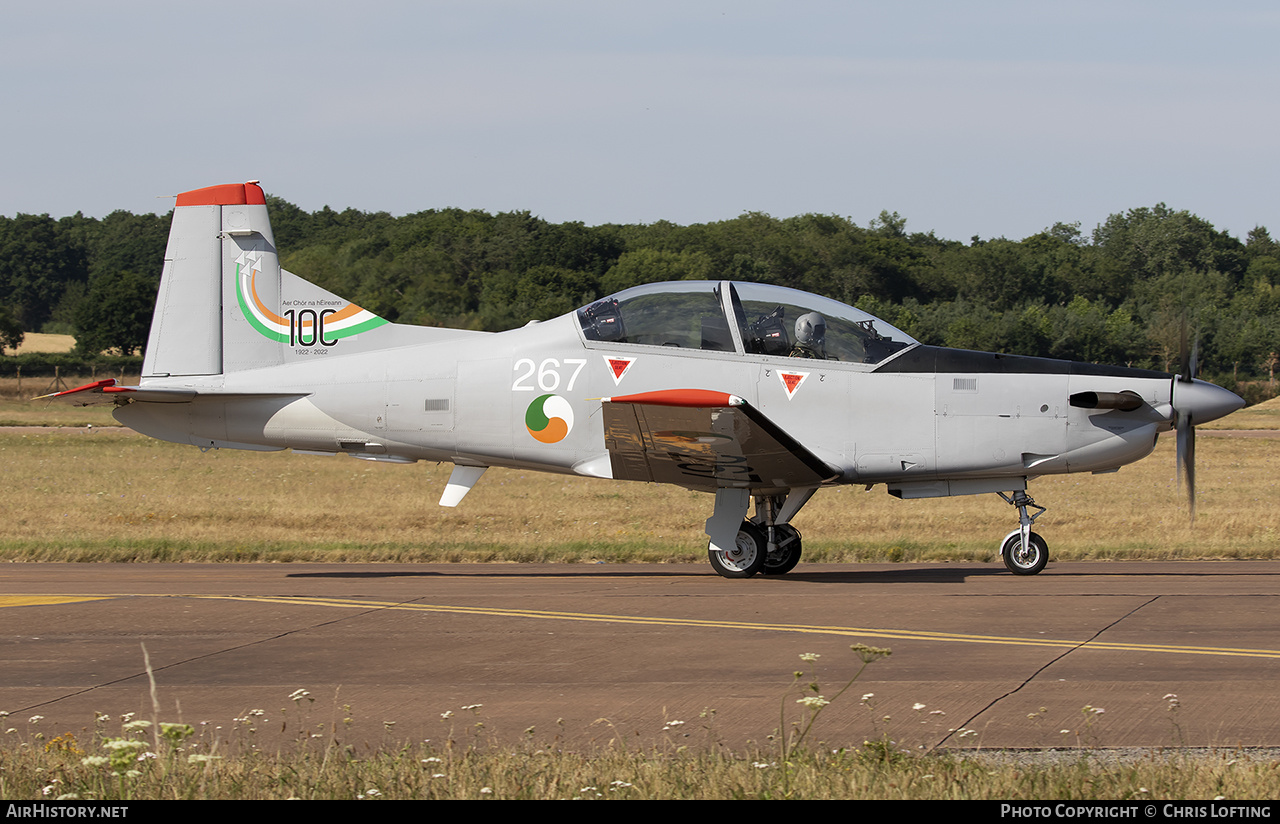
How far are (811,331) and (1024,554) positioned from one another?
3.06m

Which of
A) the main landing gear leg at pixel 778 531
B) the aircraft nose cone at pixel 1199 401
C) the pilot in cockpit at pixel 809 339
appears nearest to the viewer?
the aircraft nose cone at pixel 1199 401

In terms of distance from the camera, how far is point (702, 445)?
10609 millimetres

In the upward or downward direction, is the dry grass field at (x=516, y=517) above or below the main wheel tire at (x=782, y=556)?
below

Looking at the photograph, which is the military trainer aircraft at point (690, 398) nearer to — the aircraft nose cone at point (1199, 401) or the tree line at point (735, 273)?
the aircraft nose cone at point (1199, 401)

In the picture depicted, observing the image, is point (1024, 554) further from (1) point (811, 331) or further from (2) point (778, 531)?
(1) point (811, 331)

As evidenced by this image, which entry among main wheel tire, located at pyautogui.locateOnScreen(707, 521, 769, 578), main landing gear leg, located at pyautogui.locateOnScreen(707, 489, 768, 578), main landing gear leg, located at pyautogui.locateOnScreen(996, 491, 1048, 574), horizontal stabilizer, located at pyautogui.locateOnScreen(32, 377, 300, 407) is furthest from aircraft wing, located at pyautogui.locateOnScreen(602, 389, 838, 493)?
horizontal stabilizer, located at pyautogui.locateOnScreen(32, 377, 300, 407)

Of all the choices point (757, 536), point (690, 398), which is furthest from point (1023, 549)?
point (690, 398)

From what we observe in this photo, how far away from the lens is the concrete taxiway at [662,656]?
237 inches

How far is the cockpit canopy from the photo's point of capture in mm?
11148

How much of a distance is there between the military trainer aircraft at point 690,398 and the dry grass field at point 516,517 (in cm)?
255

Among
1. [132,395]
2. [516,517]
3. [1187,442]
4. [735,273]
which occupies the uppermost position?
[735,273]

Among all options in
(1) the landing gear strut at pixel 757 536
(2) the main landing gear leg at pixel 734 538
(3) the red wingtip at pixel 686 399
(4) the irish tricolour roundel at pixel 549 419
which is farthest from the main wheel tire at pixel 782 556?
(3) the red wingtip at pixel 686 399

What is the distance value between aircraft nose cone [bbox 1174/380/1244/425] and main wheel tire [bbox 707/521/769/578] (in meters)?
4.14
